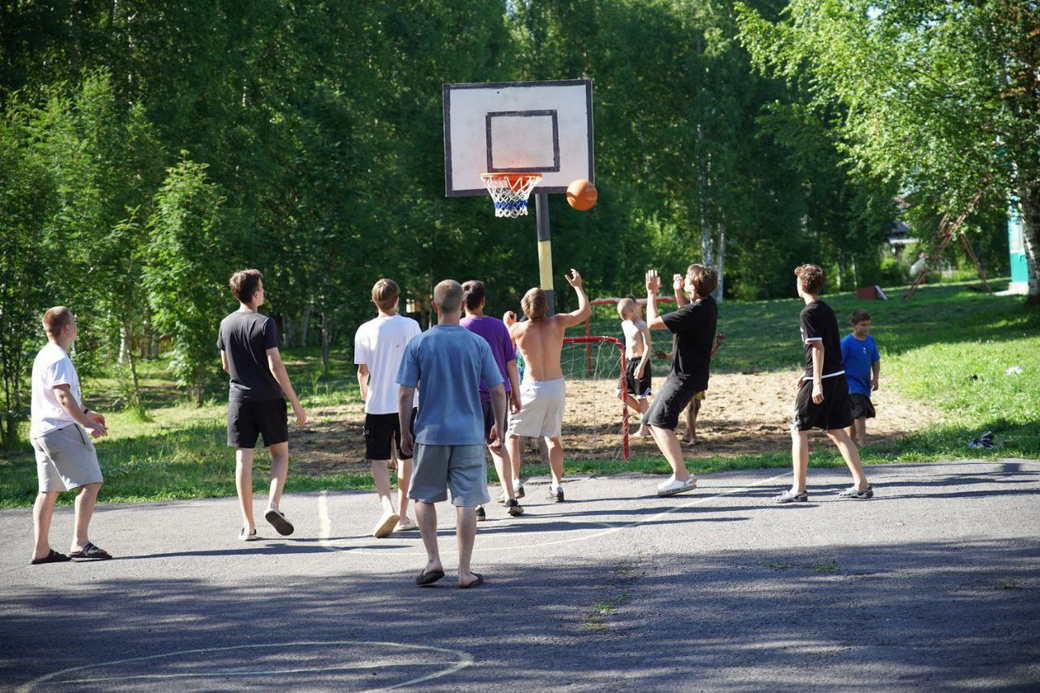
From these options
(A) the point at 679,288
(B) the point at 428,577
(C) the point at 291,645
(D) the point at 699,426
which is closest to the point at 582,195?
(A) the point at 679,288

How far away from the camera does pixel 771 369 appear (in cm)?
2341

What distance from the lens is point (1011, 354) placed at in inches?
781

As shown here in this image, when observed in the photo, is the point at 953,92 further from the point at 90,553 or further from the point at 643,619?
the point at 90,553

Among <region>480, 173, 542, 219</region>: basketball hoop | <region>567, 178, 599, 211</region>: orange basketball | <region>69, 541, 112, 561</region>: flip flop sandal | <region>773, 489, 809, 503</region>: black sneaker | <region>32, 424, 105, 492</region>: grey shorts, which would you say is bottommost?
<region>69, 541, 112, 561</region>: flip flop sandal

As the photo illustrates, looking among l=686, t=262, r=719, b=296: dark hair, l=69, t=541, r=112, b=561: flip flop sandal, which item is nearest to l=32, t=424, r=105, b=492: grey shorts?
l=69, t=541, r=112, b=561: flip flop sandal

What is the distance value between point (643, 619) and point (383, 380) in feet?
10.7

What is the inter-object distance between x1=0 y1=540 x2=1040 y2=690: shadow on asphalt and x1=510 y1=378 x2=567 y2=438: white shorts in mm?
2388

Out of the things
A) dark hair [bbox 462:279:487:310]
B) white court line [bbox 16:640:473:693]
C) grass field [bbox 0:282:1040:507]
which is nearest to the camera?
white court line [bbox 16:640:473:693]

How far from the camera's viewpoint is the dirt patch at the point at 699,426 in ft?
45.0

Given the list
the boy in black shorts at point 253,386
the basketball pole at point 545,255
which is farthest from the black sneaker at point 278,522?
the basketball pole at point 545,255

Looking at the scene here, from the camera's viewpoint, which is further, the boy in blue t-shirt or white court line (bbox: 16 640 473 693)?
the boy in blue t-shirt

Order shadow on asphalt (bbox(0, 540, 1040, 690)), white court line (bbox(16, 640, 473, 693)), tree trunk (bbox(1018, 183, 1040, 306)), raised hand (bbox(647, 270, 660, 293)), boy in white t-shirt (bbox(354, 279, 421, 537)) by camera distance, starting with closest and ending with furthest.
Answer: shadow on asphalt (bbox(0, 540, 1040, 690))
white court line (bbox(16, 640, 473, 693))
boy in white t-shirt (bbox(354, 279, 421, 537))
raised hand (bbox(647, 270, 660, 293))
tree trunk (bbox(1018, 183, 1040, 306))

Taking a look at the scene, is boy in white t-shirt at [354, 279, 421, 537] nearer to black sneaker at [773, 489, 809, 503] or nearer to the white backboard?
black sneaker at [773, 489, 809, 503]

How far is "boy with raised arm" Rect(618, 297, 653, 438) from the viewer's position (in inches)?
505
